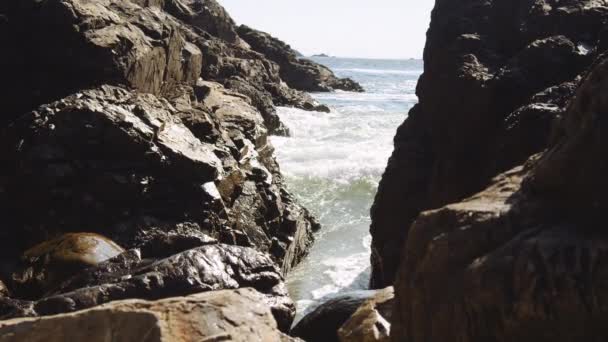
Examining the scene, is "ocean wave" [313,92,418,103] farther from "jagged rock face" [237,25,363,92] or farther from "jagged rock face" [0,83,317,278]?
"jagged rock face" [0,83,317,278]

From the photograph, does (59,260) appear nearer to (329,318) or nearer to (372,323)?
(329,318)

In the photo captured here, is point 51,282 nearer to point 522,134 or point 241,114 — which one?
point 522,134

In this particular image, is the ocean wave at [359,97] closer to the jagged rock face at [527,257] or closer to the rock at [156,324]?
the rock at [156,324]

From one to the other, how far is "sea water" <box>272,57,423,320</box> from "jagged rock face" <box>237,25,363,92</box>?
1118 cm

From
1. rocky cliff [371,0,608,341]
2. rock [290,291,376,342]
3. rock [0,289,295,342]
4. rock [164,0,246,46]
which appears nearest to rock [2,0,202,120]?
rock [290,291,376,342]

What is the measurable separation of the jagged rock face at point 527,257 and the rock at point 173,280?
162cm

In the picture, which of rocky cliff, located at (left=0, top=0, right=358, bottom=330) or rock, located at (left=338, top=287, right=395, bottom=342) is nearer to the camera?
rock, located at (left=338, top=287, right=395, bottom=342)

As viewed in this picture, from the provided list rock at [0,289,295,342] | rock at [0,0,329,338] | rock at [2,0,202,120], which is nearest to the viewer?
A: rock at [0,289,295,342]

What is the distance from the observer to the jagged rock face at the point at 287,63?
1781 inches

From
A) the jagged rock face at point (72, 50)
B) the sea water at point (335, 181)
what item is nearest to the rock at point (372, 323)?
the sea water at point (335, 181)

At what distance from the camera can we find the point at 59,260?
6465 millimetres

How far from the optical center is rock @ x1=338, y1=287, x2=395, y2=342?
4484 millimetres

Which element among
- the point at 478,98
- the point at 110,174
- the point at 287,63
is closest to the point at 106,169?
the point at 110,174

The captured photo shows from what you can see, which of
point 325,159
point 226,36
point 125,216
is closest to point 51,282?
point 125,216
